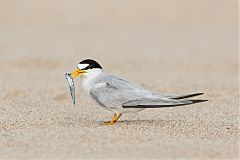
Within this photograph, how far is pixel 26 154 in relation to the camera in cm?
506

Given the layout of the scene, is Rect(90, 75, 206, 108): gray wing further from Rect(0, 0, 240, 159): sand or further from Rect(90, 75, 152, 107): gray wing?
Rect(0, 0, 240, 159): sand

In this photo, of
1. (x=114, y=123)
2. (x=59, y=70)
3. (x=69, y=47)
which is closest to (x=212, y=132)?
(x=114, y=123)

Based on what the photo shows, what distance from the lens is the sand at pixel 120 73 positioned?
5324mm

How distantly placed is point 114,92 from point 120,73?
4.06 m

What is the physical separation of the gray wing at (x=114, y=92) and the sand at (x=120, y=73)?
0.23 metres

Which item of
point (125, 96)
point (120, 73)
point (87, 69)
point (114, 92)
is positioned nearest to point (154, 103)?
point (125, 96)

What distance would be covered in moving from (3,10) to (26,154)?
11.3 meters

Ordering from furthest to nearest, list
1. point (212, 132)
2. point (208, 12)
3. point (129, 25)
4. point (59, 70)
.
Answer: point (208, 12), point (129, 25), point (59, 70), point (212, 132)

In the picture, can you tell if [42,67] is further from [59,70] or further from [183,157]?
[183,157]

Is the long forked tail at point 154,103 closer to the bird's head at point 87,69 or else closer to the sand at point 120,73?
the sand at point 120,73

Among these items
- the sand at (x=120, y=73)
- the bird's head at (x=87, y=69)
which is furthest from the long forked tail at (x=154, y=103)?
the bird's head at (x=87, y=69)

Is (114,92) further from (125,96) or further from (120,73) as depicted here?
(120,73)

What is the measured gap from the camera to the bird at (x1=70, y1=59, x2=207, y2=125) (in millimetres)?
5914

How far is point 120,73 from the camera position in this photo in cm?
1010
